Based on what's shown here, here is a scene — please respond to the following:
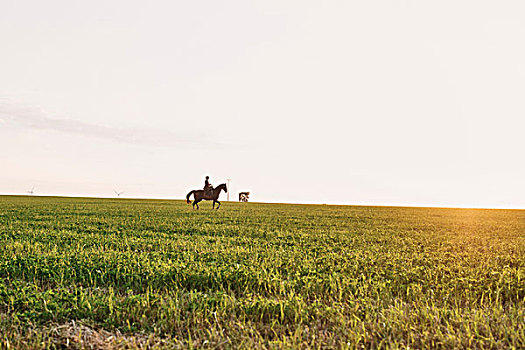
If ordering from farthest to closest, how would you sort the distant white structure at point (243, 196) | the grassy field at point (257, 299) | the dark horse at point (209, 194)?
the distant white structure at point (243, 196) < the dark horse at point (209, 194) < the grassy field at point (257, 299)

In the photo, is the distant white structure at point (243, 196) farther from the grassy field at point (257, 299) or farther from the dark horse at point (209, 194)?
→ the grassy field at point (257, 299)

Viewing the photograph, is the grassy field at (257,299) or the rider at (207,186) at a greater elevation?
the rider at (207,186)

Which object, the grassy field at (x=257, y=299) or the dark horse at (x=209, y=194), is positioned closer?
the grassy field at (x=257, y=299)

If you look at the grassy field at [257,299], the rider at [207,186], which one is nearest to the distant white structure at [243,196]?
the rider at [207,186]

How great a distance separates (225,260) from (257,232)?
6.40m

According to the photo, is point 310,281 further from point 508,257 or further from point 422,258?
point 508,257

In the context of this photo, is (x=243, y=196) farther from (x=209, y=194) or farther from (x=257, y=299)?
(x=257, y=299)

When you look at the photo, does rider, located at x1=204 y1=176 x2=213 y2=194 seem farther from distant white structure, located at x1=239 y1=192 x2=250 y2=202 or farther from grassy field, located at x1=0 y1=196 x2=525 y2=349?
distant white structure, located at x1=239 y1=192 x2=250 y2=202

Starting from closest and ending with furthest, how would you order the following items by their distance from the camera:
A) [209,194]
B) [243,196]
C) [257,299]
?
[257,299] < [209,194] < [243,196]

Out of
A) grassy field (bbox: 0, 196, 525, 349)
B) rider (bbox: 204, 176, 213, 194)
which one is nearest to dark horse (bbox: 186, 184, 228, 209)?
rider (bbox: 204, 176, 213, 194)

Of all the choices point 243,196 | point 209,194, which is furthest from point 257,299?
point 243,196


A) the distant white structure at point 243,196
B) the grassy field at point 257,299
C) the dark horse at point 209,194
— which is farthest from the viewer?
the distant white structure at point 243,196

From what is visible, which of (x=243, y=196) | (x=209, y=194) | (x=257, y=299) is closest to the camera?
(x=257, y=299)

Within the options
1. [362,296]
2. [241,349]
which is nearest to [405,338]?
[362,296]
